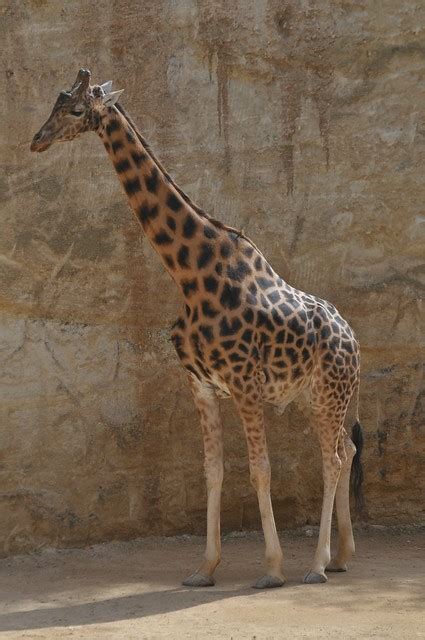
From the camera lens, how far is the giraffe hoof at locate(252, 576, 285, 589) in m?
6.55

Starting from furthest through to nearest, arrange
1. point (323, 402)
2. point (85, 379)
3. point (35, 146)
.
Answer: point (85, 379), point (323, 402), point (35, 146)

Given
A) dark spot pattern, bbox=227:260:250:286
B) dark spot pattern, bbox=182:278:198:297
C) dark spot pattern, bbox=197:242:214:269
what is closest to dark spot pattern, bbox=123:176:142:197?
dark spot pattern, bbox=197:242:214:269

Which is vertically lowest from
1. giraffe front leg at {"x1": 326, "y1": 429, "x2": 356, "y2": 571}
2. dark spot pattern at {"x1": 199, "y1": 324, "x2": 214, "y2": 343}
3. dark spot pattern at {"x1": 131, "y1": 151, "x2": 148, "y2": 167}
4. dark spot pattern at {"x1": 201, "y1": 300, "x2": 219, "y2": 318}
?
giraffe front leg at {"x1": 326, "y1": 429, "x2": 356, "y2": 571}

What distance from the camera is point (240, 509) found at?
26.3 feet

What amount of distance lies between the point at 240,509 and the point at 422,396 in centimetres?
159

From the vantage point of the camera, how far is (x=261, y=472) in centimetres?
668

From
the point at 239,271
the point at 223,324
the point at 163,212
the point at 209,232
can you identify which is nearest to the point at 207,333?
the point at 223,324

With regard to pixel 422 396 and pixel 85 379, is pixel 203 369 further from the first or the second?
pixel 422 396

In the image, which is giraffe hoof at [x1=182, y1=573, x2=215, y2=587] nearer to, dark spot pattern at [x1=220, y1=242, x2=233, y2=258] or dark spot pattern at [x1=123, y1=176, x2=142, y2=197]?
dark spot pattern at [x1=220, y1=242, x2=233, y2=258]

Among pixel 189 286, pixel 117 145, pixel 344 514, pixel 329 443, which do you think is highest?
pixel 117 145

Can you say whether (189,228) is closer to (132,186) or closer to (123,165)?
(132,186)

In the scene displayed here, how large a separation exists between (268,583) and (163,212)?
7.61 feet

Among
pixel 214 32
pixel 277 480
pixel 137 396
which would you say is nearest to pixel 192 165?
pixel 214 32

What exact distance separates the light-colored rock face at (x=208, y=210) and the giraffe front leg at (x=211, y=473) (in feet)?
3.25
